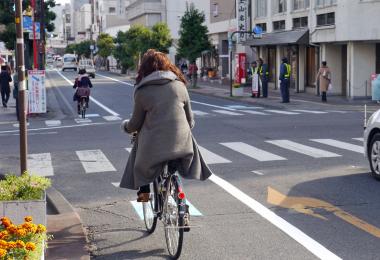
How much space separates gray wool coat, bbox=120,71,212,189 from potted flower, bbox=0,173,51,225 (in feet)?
3.04

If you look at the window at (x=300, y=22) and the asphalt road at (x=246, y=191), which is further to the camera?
the window at (x=300, y=22)

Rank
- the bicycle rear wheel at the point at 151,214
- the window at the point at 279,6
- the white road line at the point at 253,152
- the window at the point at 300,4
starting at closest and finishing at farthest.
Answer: the bicycle rear wheel at the point at 151,214 < the white road line at the point at 253,152 < the window at the point at 300,4 < the window at the point at 279,6

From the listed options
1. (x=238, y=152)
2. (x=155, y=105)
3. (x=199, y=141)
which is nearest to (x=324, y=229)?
(x=155, y=105)

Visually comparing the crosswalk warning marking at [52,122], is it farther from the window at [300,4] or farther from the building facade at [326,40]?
the window at [300,4]

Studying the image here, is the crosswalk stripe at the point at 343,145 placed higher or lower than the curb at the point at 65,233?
higher

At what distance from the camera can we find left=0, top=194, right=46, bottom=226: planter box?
6.27 metres

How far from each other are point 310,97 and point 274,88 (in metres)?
8.87

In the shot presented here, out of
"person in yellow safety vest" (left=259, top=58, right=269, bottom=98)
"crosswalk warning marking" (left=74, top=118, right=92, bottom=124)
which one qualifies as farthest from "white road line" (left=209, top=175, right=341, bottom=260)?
"person in yellow safety vest" (left=259, top=58, right=269, bottom=98)

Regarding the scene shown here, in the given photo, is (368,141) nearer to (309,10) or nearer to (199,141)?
(199,141)

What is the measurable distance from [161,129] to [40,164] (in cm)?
720

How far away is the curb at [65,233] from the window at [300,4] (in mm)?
30812

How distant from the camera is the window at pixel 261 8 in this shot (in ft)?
147

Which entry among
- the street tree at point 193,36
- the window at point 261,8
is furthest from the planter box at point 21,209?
the street tree at point 193,36

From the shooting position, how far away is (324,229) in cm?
744
